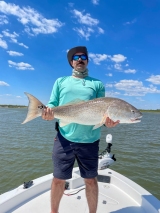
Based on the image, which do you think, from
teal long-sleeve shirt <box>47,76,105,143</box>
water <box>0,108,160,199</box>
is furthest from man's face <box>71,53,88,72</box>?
water <box>0,108,160,199</box>

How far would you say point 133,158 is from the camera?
35.9 ft

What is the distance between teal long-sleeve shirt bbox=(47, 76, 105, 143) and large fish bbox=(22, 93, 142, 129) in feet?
0.44

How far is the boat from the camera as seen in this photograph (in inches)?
143

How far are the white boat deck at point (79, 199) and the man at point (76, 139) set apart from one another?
612 mm

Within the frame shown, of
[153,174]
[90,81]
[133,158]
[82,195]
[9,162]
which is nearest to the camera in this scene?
[90,81]

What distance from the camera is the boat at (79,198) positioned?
11.9 feet

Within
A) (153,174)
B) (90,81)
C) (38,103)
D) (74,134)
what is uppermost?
(90,81)

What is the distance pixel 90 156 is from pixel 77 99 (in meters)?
0.97

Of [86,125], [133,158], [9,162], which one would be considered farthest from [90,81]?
[133,158]

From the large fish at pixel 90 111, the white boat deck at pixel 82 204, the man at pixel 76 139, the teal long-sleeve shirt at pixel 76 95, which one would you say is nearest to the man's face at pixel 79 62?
the man at pixel 76 139

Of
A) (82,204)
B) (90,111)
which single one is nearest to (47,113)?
(90,111)

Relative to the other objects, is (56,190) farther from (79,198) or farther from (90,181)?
(79,198)

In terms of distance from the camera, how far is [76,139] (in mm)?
3061

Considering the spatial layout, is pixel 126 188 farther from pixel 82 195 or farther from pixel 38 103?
pixel 38 103
